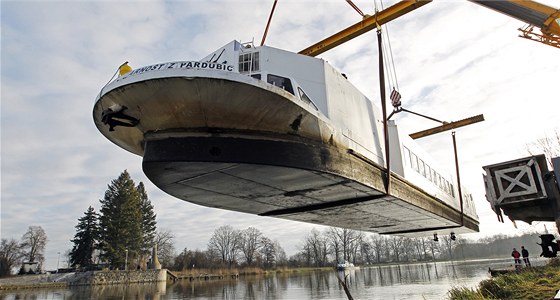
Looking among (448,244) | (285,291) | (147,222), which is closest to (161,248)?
(147,222)

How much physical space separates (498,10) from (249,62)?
40.5 feet

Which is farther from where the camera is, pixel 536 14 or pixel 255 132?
pixel 536 14

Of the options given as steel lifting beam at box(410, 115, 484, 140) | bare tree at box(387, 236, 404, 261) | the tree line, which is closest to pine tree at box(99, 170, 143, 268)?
the tree line

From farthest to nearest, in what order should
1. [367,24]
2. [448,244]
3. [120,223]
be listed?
1. [448,244]
2. [120,223]
3. [367,24]

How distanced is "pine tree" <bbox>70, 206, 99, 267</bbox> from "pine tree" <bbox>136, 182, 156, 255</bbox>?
1102cm

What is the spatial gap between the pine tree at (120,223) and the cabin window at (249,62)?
4911 cm

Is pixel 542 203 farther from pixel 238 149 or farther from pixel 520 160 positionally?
pixel 238 149

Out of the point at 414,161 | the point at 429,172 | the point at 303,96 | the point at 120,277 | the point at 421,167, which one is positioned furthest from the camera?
the point at 120,277

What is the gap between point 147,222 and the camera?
7019cm

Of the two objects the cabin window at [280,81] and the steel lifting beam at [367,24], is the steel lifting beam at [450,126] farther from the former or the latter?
the cabin window at [280,81]

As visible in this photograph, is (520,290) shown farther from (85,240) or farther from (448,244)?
(448,244)

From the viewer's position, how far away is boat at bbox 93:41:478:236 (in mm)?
7930

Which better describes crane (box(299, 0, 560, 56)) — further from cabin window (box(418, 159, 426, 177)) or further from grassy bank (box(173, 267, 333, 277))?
grassy bank (box(173, 267, 333, 277))

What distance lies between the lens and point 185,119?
Answer: 852 cm
